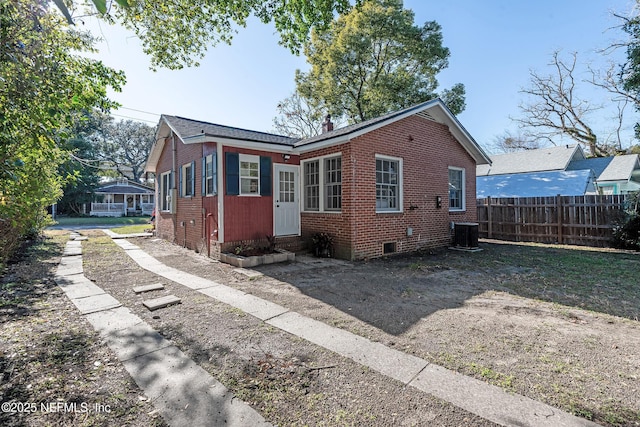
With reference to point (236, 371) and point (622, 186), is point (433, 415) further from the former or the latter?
point (622, 186)

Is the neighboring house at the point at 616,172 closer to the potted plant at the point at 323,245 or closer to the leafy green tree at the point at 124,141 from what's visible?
the potted plant at the point at 323,245

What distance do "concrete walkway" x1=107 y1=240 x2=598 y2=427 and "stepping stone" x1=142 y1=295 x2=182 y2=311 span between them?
80 centimetres

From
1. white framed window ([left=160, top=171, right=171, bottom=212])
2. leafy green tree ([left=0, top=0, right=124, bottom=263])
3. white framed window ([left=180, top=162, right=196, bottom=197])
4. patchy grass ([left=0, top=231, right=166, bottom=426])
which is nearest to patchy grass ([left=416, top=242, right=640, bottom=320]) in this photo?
patchy grass ([left=0, top=231, right=166, bottom=426])

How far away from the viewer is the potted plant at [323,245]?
8383mm

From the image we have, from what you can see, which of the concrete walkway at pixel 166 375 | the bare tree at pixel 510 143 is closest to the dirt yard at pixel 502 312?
the concrete walkway at pixel 166 375

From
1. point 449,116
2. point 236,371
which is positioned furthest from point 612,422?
point 449,116

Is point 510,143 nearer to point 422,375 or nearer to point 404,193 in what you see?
point 404,193

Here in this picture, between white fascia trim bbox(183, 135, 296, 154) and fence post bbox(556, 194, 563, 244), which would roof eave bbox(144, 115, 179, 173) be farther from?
fence post bbox(556, 194, 563, 244)

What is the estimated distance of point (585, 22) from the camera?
12328mm

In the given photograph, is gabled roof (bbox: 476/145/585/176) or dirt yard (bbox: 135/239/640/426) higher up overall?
gabled roof (bbox: 476/145/585/176)

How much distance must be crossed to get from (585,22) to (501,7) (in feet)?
18.3

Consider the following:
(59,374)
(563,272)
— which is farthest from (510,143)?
(59,374)

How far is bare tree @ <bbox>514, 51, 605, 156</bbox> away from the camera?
2367cm

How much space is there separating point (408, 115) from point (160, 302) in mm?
8112
